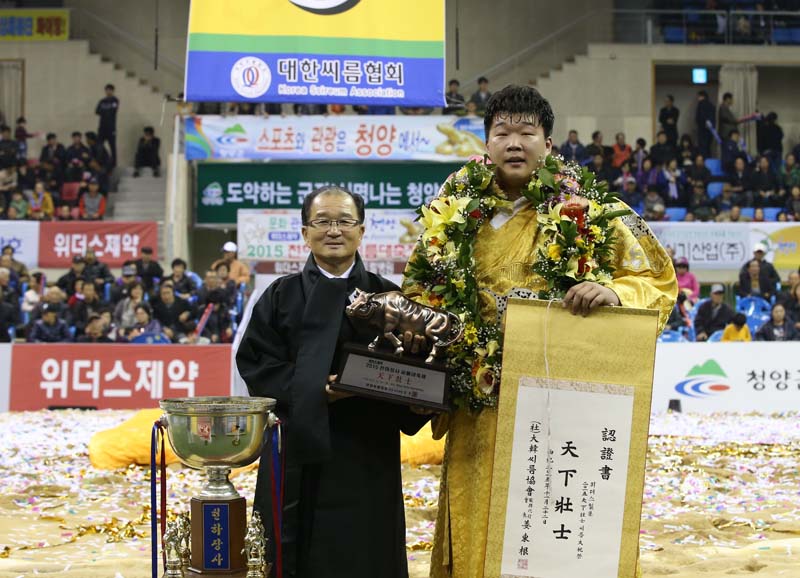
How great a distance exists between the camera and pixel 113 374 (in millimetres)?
10008

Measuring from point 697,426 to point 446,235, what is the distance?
6.44 metres

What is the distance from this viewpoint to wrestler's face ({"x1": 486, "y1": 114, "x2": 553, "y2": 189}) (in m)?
3.27

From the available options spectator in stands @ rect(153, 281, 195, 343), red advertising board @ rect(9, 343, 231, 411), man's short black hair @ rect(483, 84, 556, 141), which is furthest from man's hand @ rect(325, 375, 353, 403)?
spectator in stands @ rect(153, 281, 195, 343)

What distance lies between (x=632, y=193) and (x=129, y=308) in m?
7.74

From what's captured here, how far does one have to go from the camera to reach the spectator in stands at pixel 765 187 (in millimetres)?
16406

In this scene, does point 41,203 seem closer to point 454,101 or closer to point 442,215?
point 454,101

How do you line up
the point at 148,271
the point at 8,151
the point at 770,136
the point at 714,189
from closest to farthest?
the point at 148,271, the point at 8,151, the point at 714,189, the point at 770,136

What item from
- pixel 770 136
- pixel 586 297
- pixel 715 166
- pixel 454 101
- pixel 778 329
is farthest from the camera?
pixel 770 136

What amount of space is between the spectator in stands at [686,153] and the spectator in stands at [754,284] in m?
3.97

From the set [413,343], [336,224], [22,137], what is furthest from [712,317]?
[22,137]

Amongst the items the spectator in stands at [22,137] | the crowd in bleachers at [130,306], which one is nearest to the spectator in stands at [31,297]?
the crowd in bleachers at [130,306]

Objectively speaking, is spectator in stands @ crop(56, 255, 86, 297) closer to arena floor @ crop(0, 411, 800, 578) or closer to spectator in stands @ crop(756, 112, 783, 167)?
arena floor @ crop(0, 411, 800, 578)

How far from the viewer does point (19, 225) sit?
1469 cm

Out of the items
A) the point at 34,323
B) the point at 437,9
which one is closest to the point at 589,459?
the point at 437,9
